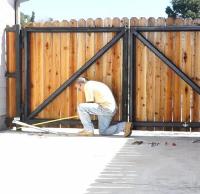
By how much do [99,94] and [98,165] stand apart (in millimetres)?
3408

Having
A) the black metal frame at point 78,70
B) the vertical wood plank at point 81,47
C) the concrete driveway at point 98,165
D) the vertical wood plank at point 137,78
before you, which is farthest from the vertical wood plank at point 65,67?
the vertical wood plank at point 137,78

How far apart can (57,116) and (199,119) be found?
2986 millimetres

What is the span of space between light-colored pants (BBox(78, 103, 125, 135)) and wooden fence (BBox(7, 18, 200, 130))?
1.46ft

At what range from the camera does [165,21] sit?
10008 mm

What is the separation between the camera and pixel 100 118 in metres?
9.99

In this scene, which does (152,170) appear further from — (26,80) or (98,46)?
(26,80)

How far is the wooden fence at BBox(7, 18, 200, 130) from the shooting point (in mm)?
9930

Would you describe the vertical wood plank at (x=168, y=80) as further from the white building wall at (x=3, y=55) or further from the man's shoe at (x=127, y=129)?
the white building wall at (x=3, y=55)

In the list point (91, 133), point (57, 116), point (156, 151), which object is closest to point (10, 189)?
point (156, 151)

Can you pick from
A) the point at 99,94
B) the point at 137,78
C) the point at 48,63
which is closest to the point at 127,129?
the point at 99,94

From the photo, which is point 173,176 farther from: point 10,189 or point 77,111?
point 77,111

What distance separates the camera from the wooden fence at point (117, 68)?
391 inches

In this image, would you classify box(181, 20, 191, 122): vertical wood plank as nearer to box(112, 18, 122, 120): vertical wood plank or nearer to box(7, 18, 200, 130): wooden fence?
box(7, 18, 200, 130): wooden fence

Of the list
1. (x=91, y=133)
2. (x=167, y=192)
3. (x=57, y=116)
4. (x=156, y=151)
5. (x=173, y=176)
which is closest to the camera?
(x=167, y=192)
